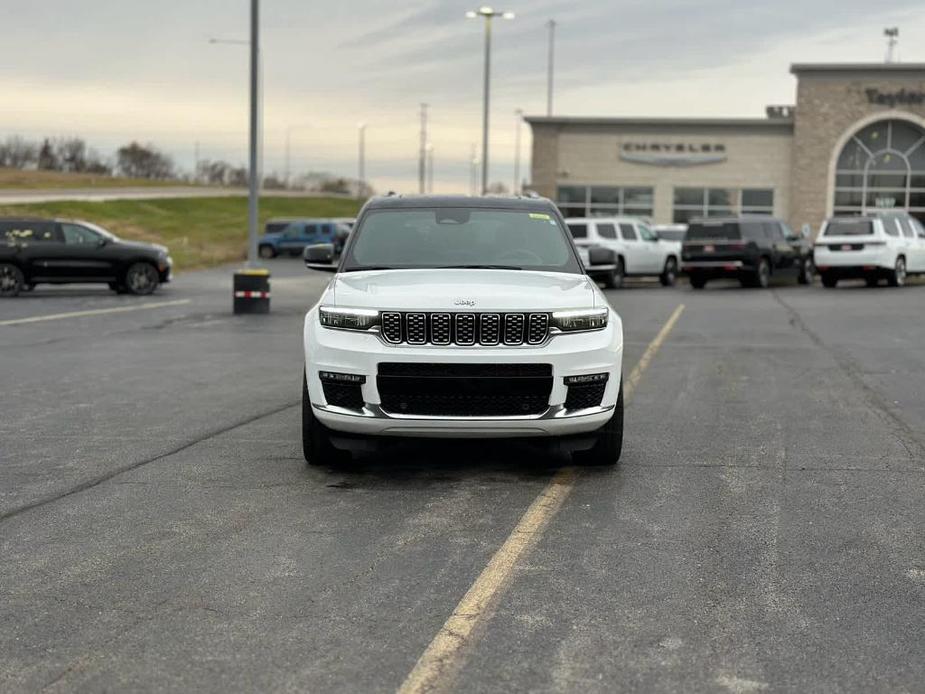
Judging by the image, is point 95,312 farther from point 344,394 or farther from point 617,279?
point 344,394

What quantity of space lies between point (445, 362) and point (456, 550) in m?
1.48

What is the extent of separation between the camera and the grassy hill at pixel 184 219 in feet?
176

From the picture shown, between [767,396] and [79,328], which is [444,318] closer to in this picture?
[767,396]

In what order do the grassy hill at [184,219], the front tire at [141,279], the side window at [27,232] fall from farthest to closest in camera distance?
the grassy hill at [184,219], the front tire at [141,279], the side window at [27,232]

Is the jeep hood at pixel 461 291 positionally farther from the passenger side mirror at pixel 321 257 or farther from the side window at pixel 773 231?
the side window at pixel 773 231

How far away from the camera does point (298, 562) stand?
17.5 ft

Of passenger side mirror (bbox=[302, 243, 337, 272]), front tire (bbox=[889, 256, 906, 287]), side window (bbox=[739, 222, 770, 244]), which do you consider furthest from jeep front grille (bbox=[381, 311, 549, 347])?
front tire (bbox=[889, 256, 906, 287])

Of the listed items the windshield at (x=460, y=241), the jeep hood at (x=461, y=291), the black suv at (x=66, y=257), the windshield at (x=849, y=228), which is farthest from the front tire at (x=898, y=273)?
the jeep hood at (x=461, y=291)

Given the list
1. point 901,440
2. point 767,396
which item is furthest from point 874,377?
point 901,440

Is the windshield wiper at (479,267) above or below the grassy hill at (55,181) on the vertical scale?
below

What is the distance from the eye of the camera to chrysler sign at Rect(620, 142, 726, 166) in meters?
57.8

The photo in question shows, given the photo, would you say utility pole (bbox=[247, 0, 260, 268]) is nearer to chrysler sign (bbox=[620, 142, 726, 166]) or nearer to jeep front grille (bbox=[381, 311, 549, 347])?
jeep front grille (bbox=[381, 311, 549, 347])

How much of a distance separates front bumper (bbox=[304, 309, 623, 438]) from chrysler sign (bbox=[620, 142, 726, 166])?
52838 mm

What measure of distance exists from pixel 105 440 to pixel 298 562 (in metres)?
3.69
